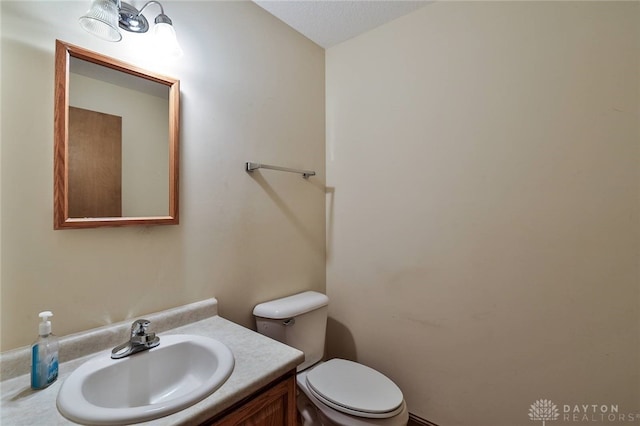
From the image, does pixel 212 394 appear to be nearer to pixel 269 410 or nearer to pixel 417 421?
pixel 269 410

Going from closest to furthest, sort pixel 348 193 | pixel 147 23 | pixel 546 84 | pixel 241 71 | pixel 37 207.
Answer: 1. pixel 37 207
2. pixel 147 23
3. pixel 546 84
4. pixel 241 71
5. pixel 348 193

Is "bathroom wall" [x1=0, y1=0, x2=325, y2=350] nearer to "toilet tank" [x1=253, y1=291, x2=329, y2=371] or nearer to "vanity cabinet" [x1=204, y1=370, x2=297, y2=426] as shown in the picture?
"toilet tank" [x1=253, y1=291, x2=329, y2=371]

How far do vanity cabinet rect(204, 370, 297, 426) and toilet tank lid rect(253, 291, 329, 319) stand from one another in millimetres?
498

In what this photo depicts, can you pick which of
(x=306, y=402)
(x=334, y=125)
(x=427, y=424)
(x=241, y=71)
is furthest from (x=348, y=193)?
(x=427, y=424)

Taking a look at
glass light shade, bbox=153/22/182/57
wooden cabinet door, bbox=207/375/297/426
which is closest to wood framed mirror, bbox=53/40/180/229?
glass light shade, bbox=153/22/182/57

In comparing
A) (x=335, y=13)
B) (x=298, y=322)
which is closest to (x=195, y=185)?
(x=298, y=322)

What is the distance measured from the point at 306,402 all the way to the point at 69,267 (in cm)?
122

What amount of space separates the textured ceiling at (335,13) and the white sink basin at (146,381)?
1.64 metres

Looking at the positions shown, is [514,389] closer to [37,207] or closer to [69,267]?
[69,267]

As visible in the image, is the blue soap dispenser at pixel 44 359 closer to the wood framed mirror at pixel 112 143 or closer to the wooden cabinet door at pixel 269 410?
the wood framed mirror at pixel 112 143

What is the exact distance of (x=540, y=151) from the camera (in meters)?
1.17

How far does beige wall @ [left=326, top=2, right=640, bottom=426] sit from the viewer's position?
3.43ft

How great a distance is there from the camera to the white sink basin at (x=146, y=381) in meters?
0.63

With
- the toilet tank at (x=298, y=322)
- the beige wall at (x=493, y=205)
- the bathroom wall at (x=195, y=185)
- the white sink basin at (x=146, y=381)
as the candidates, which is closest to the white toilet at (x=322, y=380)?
the toilet tank at (x=298, y=322)
